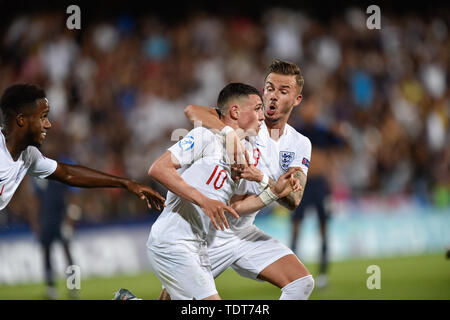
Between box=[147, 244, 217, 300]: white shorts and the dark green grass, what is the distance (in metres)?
3.18

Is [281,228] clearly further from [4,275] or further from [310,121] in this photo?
[4,275]

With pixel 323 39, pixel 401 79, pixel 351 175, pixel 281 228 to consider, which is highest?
pixel 323 39

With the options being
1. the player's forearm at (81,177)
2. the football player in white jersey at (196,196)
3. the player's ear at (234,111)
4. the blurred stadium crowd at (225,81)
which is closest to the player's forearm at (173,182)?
the football player in white jersey at (196,196)

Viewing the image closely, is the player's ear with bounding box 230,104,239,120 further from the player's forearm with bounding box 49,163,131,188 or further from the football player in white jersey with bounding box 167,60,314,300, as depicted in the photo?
the player's forearm with bounding box 49,163,131,188

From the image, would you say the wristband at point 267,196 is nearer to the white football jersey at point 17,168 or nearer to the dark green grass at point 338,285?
the white football jersey at point 17,168

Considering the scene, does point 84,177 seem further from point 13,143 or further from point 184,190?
point 184,190

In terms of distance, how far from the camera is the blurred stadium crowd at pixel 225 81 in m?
10.6

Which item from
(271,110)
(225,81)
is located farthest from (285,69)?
(225,81)

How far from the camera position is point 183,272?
418 cm

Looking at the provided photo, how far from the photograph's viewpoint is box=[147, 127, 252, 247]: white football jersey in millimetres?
4219

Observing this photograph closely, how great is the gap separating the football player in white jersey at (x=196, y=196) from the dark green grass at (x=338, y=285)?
3.17m

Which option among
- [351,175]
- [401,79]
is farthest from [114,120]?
[401,79]
